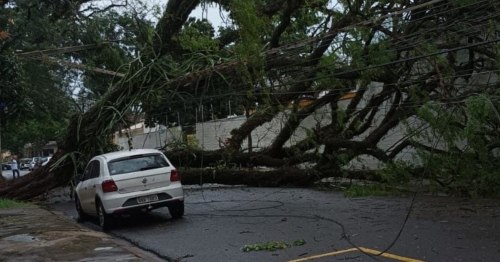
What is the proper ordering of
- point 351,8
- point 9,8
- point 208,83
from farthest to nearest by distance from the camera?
point 9,8 < point 208,83 < point 351,8

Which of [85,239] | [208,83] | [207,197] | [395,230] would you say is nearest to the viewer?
[395,230]

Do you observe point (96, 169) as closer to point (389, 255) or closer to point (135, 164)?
point (135, 164)

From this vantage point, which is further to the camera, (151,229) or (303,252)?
(151,229)

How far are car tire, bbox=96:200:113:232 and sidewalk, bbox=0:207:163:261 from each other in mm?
270

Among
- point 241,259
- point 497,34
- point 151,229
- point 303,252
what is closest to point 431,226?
point 303,252

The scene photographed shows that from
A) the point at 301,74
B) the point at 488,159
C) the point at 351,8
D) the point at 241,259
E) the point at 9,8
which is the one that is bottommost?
the point at 241,259

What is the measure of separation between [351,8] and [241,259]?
296 inches

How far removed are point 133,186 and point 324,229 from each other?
4.03m

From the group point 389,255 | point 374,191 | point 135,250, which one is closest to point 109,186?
point 135,250

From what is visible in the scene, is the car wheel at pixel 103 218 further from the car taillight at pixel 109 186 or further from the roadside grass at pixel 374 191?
the roadside grass at pixel 374 191

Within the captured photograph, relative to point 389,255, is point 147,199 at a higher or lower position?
higher

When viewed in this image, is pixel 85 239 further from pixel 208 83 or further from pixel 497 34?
pixel 497 34

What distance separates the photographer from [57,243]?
9336mm

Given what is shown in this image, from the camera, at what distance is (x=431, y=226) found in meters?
8.60
